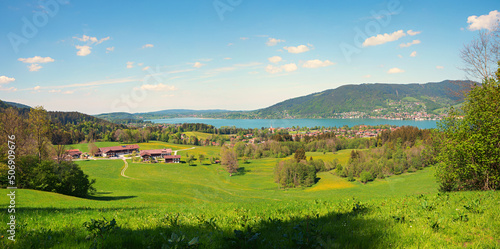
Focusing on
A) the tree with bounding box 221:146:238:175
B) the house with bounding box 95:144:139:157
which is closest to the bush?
the tree with bounding box 221:146:238:175

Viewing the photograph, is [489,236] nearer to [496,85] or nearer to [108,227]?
Result: [108,227]

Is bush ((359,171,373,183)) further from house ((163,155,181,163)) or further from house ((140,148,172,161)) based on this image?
house ((140,148,172,161))

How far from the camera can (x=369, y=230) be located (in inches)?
203

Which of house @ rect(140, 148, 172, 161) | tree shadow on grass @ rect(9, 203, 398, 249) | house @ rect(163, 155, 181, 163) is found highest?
tree shadow on grass @ rect(9, 203, 398, 249)

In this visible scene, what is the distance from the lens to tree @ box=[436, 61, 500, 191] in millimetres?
17062

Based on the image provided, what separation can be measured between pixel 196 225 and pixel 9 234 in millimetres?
3729

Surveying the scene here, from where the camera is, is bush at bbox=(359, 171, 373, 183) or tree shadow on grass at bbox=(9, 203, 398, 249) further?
bush at bbox=(359, 171, 373, 183)

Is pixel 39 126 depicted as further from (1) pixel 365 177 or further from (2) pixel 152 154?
(2) pixel 152 154

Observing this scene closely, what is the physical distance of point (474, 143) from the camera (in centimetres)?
1727

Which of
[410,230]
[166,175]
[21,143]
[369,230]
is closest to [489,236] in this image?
[410,230]

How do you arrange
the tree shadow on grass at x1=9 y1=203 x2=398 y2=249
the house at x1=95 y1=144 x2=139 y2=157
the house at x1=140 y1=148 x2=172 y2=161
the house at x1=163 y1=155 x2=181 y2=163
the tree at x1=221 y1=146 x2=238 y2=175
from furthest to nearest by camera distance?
the house at x1=95 y1=144 x2=139 y2=157
the house at x1=140 y1=148 x2=172 y2=161
the house at x1=163 y1=155 x2=181 y2=163
the tree at x1=221 y1=146 x2=238 y2=175
the tree shadow on grass at x1=9 y1=203 x2=398 y2=249

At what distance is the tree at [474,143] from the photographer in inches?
672

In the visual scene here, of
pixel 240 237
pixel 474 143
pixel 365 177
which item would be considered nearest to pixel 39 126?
pixel 240 237

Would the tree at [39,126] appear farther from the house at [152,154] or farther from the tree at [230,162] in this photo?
the house at [152,154]
